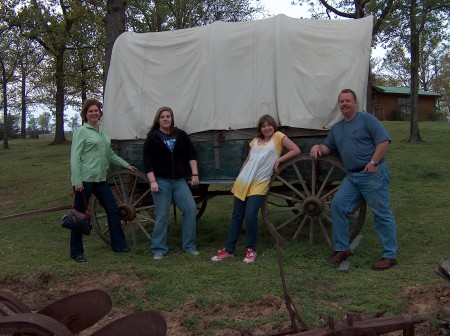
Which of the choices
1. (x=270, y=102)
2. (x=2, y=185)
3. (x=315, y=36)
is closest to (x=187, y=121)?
(x=270, y=102)

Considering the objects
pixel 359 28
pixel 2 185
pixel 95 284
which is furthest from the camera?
pixel 2 185

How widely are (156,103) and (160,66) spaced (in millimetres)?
485

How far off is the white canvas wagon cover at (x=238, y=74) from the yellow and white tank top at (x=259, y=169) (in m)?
0.34

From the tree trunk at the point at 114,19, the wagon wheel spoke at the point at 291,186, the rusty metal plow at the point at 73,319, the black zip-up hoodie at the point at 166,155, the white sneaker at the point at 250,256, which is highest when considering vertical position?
the tree trunk at the point at 114,19

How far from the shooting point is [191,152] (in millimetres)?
6184

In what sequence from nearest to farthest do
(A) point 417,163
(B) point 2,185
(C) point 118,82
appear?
(C) point 118,82 → (A) point 417,163 → (B) point 2,185

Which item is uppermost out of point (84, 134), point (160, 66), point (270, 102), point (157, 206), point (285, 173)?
point (160, 66)

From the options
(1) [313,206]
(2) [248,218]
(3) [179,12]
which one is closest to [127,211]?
(2) [248,218]

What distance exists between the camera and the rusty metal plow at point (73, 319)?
2.50 m

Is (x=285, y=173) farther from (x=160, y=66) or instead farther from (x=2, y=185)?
(x=2, y=185)

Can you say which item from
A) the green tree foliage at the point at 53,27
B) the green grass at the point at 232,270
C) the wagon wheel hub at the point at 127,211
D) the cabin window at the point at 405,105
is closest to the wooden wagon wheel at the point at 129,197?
the wagon wheel hub at the point at 127,211

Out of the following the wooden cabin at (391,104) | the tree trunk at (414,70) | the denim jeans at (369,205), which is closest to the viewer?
the denim jeans at (369,205)

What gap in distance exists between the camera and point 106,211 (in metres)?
6.48

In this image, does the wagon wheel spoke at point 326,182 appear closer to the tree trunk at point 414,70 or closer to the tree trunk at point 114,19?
the tree trunk at point 114,19
